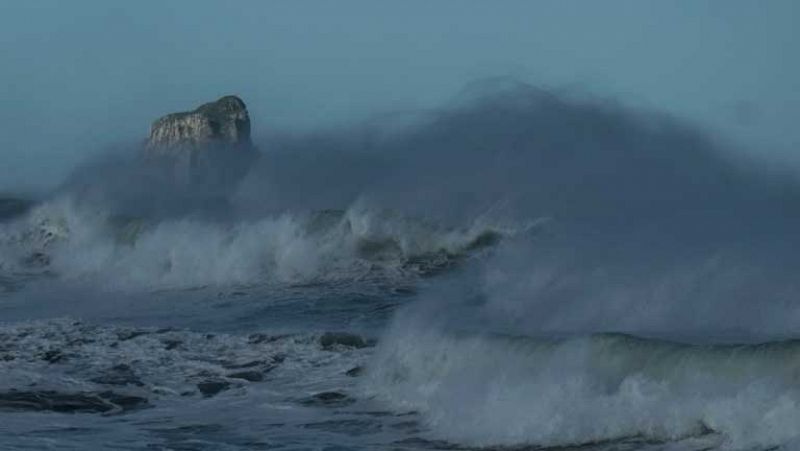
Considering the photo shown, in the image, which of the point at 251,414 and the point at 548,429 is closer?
the point at 548,429

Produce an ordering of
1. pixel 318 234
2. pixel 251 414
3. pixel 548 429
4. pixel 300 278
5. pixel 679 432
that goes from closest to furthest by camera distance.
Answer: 1. pixel 679 432
2. pixel 548 429
3. pixel 251 414
4. pixel 300 278
5. pixel 318 234

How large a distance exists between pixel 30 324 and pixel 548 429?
8747 millimetres

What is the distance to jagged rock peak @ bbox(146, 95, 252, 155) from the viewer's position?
42406 mm

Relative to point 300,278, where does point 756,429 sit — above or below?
above

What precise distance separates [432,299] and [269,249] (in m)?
9.64

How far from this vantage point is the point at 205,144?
4244 centimetres

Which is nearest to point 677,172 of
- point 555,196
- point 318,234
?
point 555,196

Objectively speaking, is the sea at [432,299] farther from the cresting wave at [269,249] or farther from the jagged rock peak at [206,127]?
the jagged rock peak at [206,127]

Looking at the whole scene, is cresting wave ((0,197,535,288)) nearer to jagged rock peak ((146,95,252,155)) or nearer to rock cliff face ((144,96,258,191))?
rock cliff face ((144,96,258,191))

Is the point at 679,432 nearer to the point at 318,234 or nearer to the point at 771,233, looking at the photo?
the point at 771,233

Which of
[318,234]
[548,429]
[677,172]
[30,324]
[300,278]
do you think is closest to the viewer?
[548,429]

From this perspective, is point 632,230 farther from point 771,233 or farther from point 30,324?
point 30,324

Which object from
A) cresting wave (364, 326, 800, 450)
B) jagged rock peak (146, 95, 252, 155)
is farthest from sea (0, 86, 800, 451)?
jagged rock peak (146, 95, 252, 155)

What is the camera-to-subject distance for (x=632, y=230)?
1895cm
